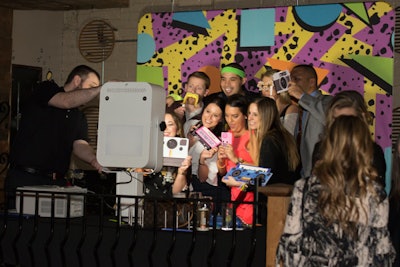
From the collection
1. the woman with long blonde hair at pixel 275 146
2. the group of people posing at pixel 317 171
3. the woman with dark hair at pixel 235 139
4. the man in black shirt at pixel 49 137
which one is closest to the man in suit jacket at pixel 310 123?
the group of people posing at pixel 317 171

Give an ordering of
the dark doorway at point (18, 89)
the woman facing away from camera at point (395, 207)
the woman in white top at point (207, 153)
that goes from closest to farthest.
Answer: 1. the woman facing away from camera at point (395, 207)
2. the woman in white top at point (207, 153)
3. the dark doorway at point (18, 89)

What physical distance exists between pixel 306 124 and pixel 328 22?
1.29 m

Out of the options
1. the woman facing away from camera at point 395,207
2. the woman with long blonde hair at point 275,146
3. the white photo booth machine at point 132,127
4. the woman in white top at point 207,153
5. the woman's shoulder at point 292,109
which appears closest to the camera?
the woman facing away from camera at point 395,207

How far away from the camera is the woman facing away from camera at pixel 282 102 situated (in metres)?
6.65

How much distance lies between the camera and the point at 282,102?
6812 millimetres

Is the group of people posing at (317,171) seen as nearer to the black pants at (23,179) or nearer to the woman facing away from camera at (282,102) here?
the woman facing away from camera at (282,102)

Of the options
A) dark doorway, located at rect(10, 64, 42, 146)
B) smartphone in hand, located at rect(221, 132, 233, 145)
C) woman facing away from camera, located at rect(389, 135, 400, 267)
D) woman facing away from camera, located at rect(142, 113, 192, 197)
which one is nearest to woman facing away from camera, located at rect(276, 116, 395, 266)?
woman facing away from camera, located at rect(389, 135, 400, 267)

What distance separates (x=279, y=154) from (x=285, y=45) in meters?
1.86

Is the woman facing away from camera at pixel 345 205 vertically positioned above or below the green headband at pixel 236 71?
below

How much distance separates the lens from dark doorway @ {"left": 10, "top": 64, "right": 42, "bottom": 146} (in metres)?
8.21

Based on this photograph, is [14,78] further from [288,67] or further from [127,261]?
[127,261]

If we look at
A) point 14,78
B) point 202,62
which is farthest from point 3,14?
point 202,62

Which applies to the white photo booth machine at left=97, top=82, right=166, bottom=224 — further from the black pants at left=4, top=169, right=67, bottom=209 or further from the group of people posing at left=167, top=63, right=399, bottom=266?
the black pants at left=4, top=169, right=67, bottom=209

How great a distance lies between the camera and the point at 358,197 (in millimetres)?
2990
